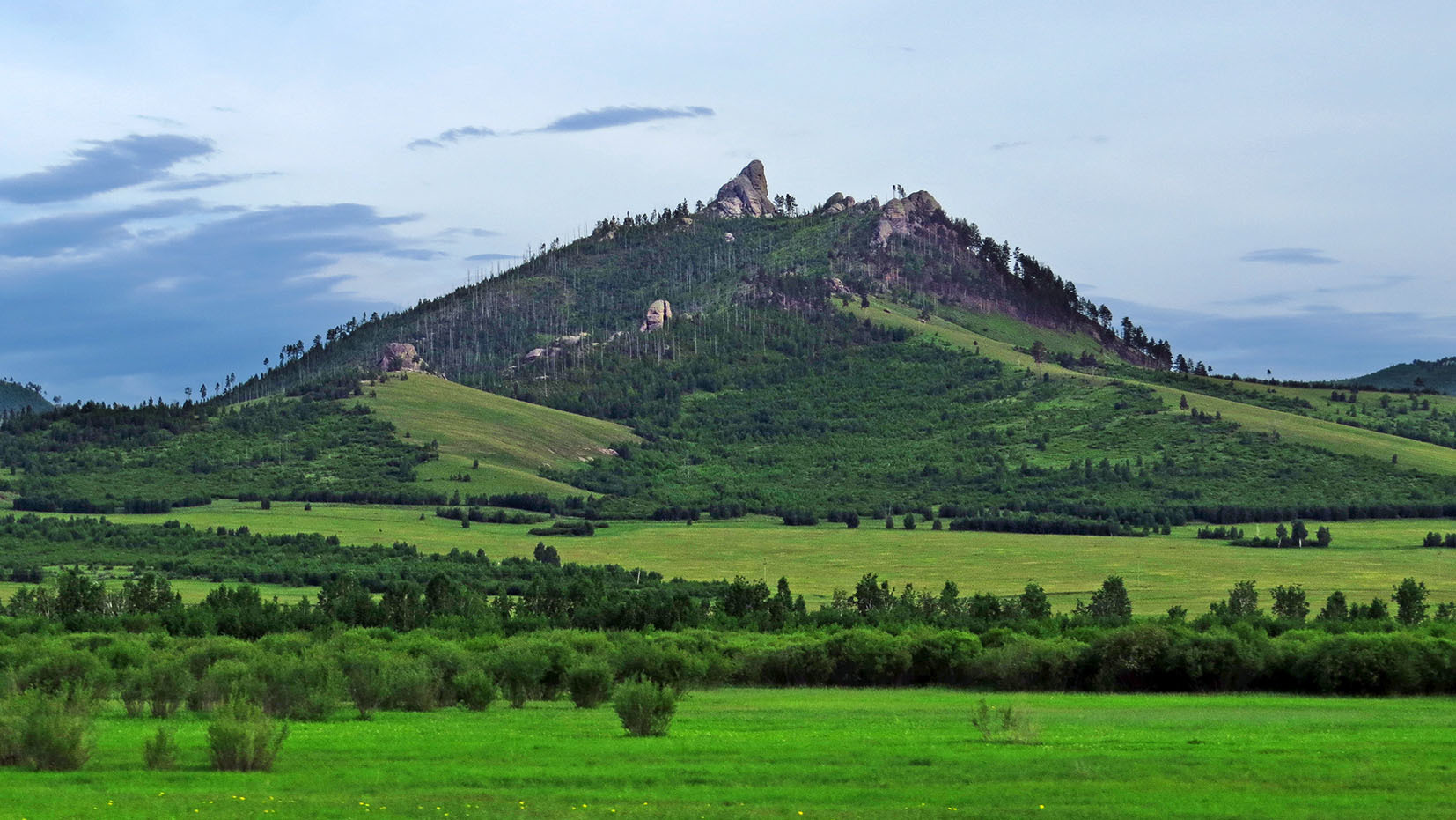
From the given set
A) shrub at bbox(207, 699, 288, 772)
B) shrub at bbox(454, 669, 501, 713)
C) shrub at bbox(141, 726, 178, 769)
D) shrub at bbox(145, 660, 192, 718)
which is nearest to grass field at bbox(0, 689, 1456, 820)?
shrub at bbox(141, 726, 178, 769)

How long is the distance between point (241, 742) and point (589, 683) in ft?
92.6

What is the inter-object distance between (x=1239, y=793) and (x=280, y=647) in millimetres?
53156

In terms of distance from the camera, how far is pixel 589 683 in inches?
2724

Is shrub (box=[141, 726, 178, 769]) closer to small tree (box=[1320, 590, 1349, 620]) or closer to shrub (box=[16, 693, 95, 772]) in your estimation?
shrub (box=[16, 693, 95, 772])

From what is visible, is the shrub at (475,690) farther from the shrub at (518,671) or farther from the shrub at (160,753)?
the shrub at (160,753)

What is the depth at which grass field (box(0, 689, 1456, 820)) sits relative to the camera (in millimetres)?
36781

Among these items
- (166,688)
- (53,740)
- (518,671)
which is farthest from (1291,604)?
(53,740)

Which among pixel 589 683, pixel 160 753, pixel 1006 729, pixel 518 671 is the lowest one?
pixel 589 683

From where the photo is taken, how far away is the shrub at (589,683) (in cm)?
6888

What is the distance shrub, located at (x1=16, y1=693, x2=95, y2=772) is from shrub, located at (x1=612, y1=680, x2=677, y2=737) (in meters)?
16.9

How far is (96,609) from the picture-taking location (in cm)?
13088

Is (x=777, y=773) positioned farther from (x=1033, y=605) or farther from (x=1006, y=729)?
(x=1033, y=605)

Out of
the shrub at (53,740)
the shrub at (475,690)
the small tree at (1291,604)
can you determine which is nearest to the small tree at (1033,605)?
the small tree at (1291,604)

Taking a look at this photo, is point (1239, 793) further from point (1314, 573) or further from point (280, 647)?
point (1314, 573)
